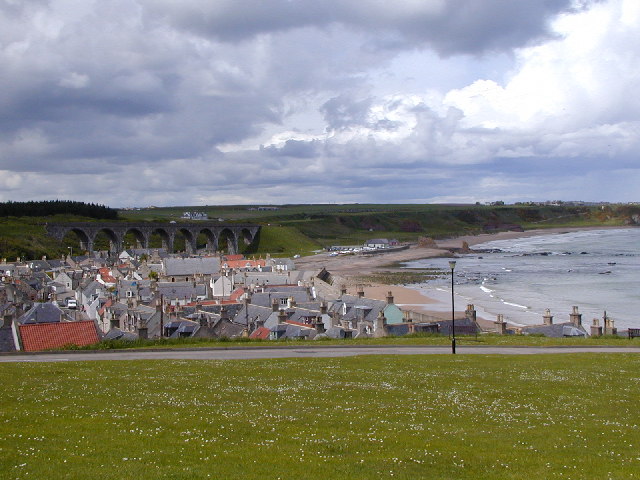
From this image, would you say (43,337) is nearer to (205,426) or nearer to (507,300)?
(205,426)

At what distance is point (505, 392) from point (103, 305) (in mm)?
36747

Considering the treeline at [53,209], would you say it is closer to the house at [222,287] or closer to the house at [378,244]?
the house at [378,244]

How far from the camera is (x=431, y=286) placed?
8238 cm

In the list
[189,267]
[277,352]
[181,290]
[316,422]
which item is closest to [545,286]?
[189,267]

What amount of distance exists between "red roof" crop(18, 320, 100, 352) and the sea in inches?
1381

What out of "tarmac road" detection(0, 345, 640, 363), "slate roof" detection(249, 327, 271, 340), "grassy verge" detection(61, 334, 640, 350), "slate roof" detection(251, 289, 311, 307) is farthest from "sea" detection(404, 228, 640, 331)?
"slate roof" detection(249, 327, 271, 340)

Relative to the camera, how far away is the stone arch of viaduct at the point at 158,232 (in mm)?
139500

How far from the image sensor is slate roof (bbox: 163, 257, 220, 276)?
251ft

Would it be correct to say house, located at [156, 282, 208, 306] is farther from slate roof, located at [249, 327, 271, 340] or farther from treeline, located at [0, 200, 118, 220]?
treeline, located at [0, 200, 118, 220]

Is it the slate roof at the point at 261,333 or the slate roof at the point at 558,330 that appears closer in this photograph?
the slate roof at the point at 261,333

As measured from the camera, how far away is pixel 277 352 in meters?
25.4

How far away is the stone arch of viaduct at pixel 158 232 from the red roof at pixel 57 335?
111314 mm

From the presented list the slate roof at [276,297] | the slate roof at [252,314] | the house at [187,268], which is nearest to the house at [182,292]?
the slate roof at [276,297]

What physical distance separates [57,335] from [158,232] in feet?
456
